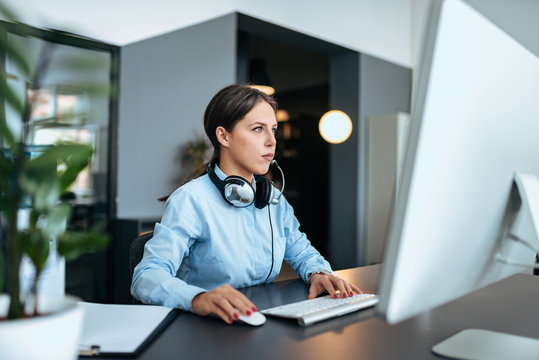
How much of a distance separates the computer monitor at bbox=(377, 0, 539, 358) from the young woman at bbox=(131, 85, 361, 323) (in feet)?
1.74

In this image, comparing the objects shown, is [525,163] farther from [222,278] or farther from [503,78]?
[222,278]

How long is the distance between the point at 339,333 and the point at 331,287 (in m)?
0.32

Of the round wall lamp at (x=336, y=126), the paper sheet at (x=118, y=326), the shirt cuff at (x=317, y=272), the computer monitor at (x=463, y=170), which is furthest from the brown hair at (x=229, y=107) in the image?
the round wall lamp at (x=336, y=126)

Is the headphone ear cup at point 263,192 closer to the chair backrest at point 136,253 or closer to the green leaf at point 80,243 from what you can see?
the chair backrest at point 136,253

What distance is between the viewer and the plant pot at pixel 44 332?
499 millimetres

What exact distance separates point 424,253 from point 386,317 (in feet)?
0.30

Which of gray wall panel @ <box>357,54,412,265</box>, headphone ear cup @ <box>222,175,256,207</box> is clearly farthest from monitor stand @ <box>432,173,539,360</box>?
gray wall panel @ <box>357,54,412,265</box>

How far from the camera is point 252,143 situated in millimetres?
1613

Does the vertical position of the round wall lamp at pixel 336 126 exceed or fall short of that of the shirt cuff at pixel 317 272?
it exceeds it

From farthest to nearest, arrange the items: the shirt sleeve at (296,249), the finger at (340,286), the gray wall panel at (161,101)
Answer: the gray wall panel at (161,101) < the shirt sleeve at (296,249) < the finger at (340,286)

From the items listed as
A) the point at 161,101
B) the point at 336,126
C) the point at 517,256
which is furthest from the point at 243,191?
the point at 336,126

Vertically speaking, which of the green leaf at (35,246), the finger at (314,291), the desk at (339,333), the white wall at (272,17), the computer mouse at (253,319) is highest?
the white wall at (272,17)

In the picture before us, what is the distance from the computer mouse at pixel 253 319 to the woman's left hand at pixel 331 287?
0.29m

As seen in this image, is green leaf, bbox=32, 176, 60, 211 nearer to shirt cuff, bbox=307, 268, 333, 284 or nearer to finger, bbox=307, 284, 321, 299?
finger, bbox=307, 284, 321, 299
